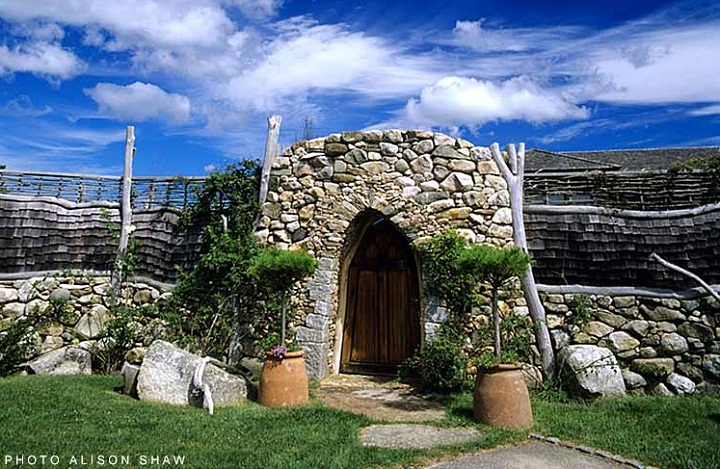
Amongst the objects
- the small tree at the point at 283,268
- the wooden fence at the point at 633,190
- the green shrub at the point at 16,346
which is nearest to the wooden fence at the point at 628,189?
the wooden fence at the point at 633,190

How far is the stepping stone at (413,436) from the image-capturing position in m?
4.81

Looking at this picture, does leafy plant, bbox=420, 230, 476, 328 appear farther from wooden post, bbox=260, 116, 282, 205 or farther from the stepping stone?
wooden post, bbox=260, 116, 282, 205

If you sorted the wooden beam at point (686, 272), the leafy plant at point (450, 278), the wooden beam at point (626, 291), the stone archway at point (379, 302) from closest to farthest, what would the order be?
1. the wooden beam at point (686, 272)
2. the wooden beam at point (626, 291)
3. the leafy plant at point (450, 278)
4. the stone archway at point (379, 302)

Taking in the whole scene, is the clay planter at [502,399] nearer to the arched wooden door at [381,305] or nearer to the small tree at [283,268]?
the small tree at [283,268]

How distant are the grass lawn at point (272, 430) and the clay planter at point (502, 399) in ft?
0.55

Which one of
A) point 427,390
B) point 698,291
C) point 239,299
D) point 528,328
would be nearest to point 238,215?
point 239,299

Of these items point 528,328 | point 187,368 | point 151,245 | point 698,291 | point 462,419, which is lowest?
point 462,419

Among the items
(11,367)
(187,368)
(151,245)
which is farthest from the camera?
(151,245)

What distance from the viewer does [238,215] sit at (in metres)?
8.18

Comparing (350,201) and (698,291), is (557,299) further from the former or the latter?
(350,201)

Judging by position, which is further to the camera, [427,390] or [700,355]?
[427,390]

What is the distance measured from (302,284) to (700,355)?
507 cm

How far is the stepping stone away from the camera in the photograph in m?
4.81

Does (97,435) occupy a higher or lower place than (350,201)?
lower
